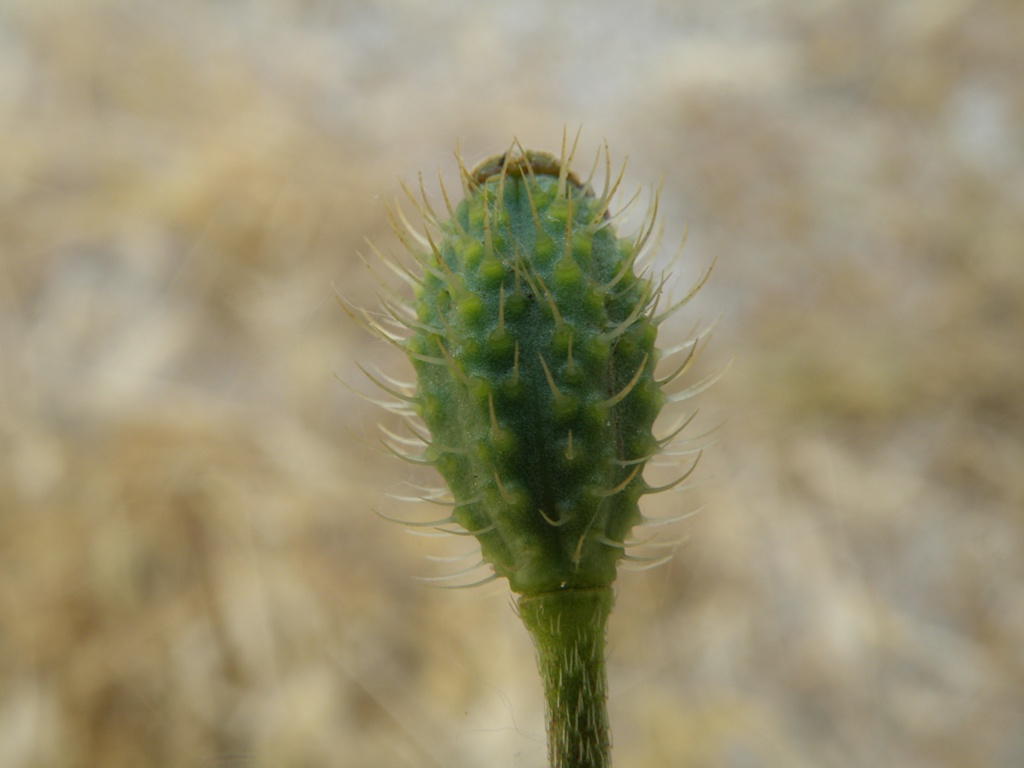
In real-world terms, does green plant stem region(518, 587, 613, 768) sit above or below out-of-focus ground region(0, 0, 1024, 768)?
below

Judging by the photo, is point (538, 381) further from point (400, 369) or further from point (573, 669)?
point (400, 369)

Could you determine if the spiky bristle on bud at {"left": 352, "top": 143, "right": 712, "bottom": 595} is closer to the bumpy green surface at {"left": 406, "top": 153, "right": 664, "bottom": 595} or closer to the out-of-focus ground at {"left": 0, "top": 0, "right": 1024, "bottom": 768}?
the bumpy green surface at {"left": 406, "top": 153, "right": 664, "bottom": 595}

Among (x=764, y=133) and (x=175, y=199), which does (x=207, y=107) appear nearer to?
(x=175, y=199)

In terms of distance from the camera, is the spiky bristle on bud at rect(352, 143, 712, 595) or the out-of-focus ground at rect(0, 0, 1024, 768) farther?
the out-of-focus ground at rect(0, 0, 1024, 768)

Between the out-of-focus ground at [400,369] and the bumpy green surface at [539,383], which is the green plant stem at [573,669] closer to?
the bumpy green surface at [539,383]

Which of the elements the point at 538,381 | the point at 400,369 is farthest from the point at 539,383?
the point at 400,369

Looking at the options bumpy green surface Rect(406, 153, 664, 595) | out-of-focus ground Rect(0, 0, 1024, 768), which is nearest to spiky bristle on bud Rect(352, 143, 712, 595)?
bumpy green surface Rect(406, 153, 664, 595)
